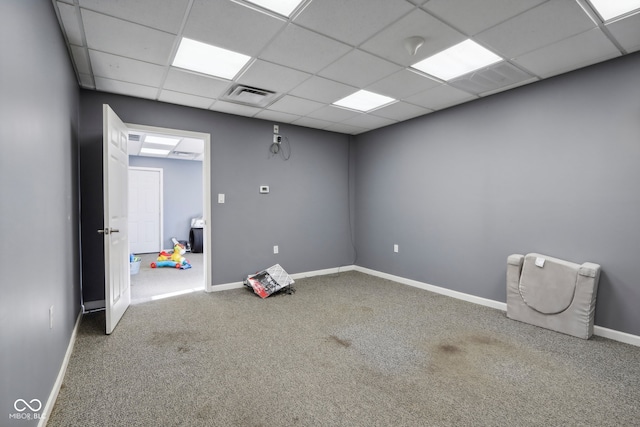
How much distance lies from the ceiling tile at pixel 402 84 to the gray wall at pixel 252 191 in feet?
5.98

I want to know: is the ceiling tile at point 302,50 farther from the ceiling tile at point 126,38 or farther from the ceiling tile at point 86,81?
the ceiling tile at point 86,81

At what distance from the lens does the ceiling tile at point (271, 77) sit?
9.04 ft

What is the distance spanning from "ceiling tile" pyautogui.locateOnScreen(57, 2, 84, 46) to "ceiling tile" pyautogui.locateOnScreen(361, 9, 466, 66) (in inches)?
78.9

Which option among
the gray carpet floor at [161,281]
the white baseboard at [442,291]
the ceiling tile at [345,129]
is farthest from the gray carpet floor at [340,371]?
the ceiling tile at [345,129]

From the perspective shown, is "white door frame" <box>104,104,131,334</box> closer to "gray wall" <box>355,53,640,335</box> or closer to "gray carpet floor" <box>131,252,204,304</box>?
"gray carpet floor" <box>131,252,204,304</box>

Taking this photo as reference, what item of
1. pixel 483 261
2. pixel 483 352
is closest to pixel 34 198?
pixel 483 352

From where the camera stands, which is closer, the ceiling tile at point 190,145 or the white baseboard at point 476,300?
the white baseboard at point 476,300

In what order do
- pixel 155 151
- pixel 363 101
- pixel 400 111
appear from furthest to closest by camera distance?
pixel 155 151 < pixel 400 111 < pixel 363 101

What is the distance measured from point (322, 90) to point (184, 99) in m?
1.65

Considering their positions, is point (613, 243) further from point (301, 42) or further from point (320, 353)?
point (301, 42)

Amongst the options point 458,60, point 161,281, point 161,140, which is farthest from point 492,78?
point 161,140

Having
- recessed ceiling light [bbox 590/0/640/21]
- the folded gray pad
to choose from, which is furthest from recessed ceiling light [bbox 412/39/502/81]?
the folded gray pad

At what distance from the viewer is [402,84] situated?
3.12 meters

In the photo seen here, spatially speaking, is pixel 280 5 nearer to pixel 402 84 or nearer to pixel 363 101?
pixel 402 84
